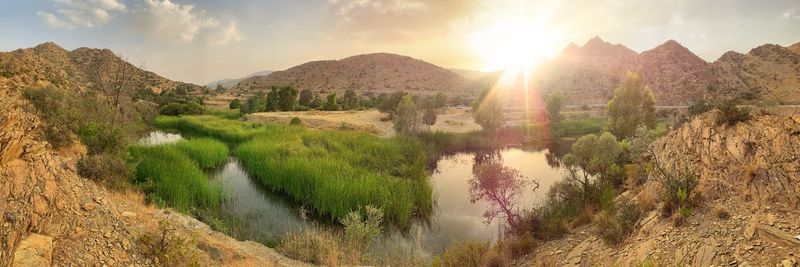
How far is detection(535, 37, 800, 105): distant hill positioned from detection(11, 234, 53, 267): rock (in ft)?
165

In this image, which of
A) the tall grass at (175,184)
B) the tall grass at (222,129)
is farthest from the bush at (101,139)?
the tall grass at (222,129)

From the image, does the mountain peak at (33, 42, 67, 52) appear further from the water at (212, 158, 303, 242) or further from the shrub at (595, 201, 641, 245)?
the shrub at (595, 201, 641, 245)

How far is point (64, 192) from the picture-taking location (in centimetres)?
607

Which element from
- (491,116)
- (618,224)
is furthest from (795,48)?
(618,224)

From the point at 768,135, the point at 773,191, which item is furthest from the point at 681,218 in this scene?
the point at 768,135

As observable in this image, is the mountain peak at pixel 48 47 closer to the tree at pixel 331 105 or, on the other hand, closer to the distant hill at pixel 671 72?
the tree at pixel 331 105

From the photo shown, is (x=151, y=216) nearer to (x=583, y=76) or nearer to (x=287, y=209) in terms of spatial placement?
(x=287, y=209)

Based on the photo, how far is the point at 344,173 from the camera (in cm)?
1769

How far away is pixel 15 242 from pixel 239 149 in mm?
22119

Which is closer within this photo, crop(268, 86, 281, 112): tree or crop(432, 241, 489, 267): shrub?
crop(432, 241, 489, 267): shrub

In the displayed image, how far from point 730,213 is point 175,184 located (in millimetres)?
16512

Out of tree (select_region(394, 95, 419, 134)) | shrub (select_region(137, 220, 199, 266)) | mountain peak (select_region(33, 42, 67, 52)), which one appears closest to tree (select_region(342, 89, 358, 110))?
tree (select_region(394, 95, 419, 134))

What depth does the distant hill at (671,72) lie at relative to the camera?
4866cm

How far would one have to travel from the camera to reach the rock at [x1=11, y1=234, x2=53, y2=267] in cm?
449
